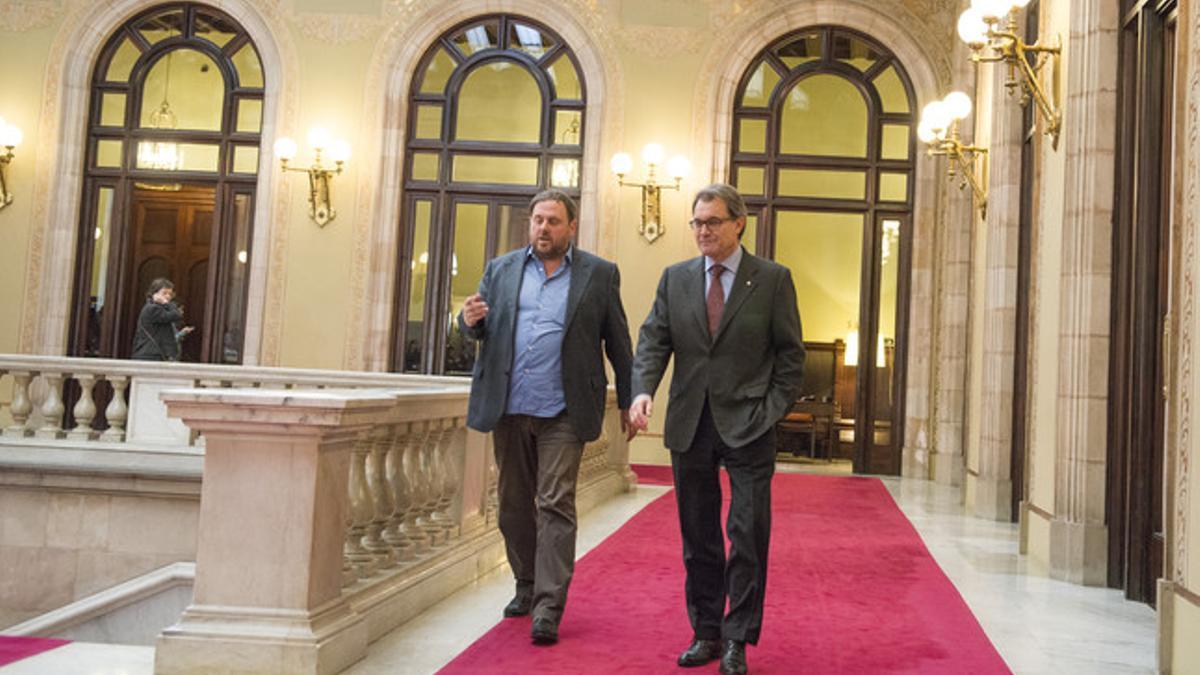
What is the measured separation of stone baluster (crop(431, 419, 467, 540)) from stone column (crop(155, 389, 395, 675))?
180 cm

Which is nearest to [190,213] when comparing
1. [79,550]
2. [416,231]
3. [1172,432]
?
[416,231]

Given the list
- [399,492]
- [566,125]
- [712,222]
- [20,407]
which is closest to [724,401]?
[712,222]

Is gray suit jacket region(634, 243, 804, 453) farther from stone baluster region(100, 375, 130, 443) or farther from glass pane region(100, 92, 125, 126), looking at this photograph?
glass pane region(100, 92, 125, 126)

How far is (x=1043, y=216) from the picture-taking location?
7.76m

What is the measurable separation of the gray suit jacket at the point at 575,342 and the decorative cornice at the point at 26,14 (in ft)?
39.8

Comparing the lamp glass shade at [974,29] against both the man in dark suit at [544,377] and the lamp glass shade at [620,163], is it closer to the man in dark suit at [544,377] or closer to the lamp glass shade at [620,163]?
the man in dark suit at [544,377]

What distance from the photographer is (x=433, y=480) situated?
583 cm

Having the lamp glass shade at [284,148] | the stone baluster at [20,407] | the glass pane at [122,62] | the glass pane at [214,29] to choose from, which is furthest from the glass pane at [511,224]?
the stone baluster at [20,407]

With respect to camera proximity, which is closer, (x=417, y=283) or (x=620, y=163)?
(x=620, y=163)

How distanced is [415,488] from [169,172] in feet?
34.7

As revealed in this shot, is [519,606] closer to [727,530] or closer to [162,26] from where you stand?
[727,530]

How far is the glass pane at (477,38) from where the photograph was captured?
14656mm

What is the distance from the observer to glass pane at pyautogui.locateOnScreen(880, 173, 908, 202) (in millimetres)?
14252

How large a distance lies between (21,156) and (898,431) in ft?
36.3
